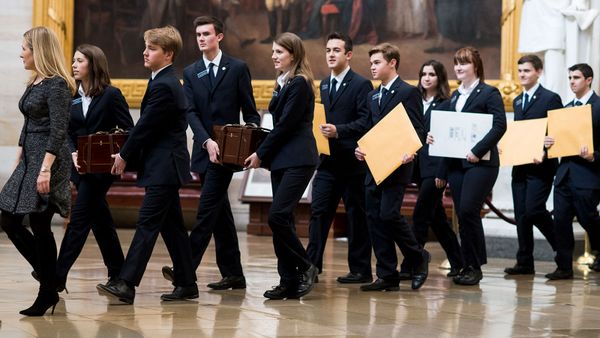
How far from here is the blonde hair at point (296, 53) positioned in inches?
310

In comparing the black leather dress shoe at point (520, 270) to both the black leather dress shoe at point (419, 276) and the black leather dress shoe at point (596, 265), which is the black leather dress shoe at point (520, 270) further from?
the black leather dress shoe at point (419, 276)

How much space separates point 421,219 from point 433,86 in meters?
1.20

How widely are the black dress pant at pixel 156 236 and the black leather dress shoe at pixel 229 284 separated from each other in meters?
0.72

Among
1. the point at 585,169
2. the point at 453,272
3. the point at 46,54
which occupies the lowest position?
the point at 453,272

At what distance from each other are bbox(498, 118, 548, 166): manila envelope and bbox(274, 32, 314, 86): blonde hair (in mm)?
3356

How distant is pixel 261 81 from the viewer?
16531 millimetres

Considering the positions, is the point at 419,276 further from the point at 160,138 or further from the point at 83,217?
the point at 83,217

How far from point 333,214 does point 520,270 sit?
223cm

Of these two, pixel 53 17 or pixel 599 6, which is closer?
pixel 599 6

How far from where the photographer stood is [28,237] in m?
6.81

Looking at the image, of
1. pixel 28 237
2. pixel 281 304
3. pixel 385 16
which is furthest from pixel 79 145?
pixel 385 16

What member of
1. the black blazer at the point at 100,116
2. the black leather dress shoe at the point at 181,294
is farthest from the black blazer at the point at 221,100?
the black leather dress shoe at the point at 181,294

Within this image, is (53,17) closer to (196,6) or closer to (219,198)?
(196,6)

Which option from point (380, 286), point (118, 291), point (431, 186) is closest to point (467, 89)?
point (431, 186)
